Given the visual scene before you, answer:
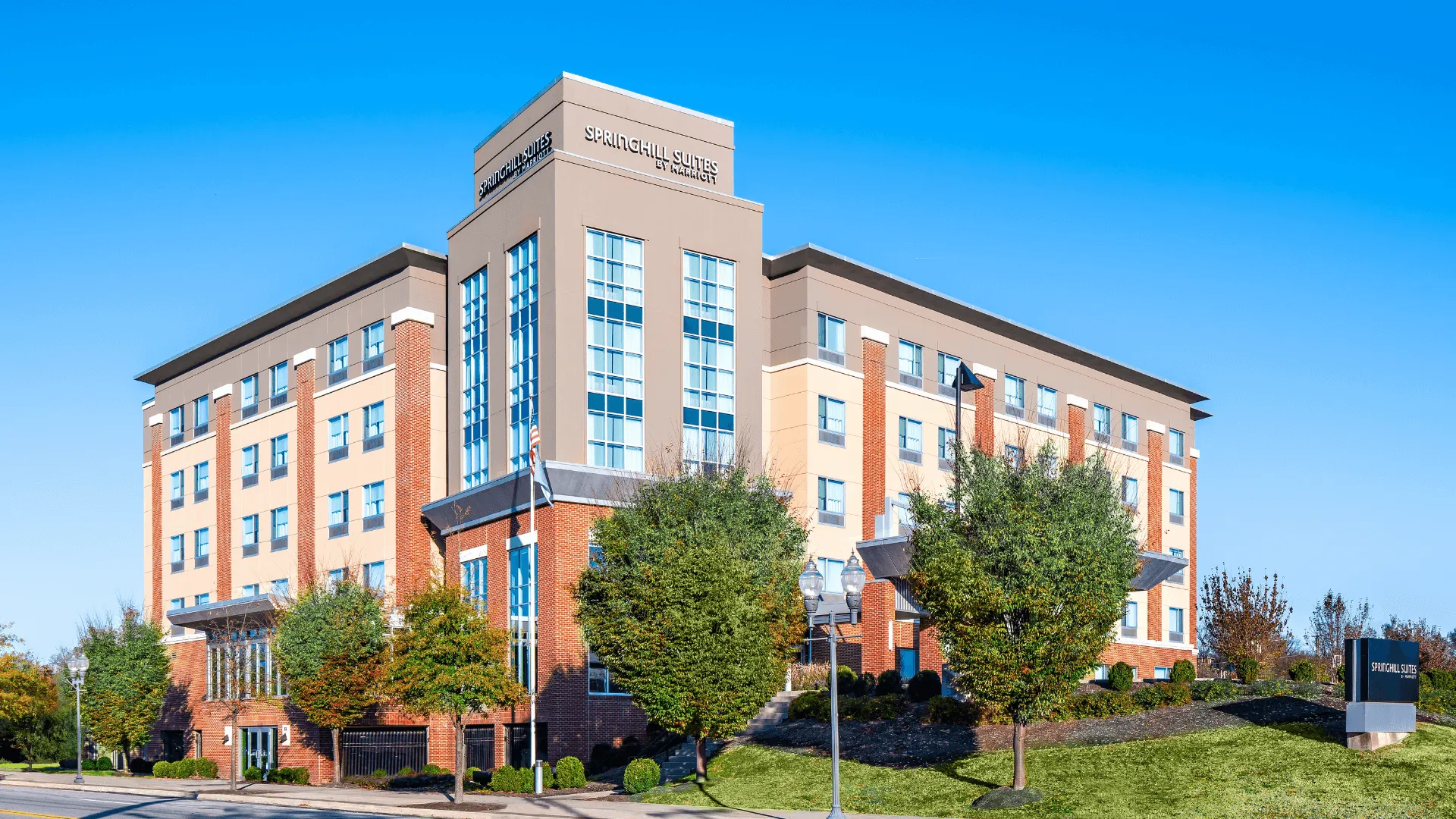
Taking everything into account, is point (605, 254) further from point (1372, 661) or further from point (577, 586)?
point (1372, 661)

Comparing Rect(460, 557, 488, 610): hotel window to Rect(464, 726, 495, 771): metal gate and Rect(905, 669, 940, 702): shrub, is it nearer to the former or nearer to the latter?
Rect(464, 726, 495, 771): metal gate

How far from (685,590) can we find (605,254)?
64.7ft

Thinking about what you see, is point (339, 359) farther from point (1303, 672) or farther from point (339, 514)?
point (1303, 672)

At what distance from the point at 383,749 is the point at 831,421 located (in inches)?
903

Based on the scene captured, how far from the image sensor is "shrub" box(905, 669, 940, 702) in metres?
43.3

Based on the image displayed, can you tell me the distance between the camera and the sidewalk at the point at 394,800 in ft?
104

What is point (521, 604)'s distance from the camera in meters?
51.5

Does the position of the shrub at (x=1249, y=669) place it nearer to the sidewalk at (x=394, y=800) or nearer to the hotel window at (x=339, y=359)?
the sidewalk at (x=394, y=800)

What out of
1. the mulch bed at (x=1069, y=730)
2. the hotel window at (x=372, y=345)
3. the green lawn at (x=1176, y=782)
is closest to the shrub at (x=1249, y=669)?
the mulch bed at (x=1069, y=730)

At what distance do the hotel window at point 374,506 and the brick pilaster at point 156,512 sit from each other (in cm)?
2441

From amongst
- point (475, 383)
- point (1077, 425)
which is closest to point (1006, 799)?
point (475, 383)

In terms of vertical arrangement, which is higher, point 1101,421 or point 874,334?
point 874,334

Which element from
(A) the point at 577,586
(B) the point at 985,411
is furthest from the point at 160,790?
(B) the point at 985,411

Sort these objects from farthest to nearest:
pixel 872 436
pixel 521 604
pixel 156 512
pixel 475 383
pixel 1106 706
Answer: pixel 156 512 → pixel 872 436 → pixel 475 383 → pixel 521 604 → pixel 1106 706
